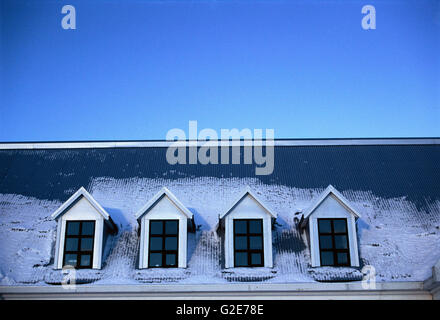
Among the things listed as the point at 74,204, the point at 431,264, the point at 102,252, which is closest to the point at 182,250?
the point at 102,252

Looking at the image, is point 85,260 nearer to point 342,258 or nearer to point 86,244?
point 86,244

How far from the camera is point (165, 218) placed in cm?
1852

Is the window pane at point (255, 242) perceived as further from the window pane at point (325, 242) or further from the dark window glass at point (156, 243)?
the dark window glass at point (156, 243)

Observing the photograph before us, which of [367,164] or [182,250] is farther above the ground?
[367,164]

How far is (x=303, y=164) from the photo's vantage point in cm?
2231

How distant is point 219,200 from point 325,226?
13.3 ft

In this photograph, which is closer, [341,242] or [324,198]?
[341,242]

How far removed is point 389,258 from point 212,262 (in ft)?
18.9

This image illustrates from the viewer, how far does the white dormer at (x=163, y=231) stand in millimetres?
18203

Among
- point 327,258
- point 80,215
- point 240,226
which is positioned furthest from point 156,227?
point 327,258

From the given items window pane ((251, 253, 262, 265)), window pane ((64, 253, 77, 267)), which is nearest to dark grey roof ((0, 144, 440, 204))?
window pane ((64, 253, 77, 267))
